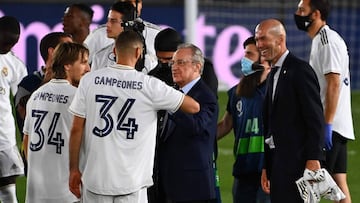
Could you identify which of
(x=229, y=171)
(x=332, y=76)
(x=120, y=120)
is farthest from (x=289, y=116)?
(x=229, y=171)

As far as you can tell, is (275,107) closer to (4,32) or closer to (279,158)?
(279,158)

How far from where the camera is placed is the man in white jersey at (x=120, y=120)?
7.46m

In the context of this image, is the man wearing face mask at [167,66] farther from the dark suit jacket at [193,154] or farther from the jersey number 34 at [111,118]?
the jersey number 34 at [111,118]

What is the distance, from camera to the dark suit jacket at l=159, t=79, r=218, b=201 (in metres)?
8.10

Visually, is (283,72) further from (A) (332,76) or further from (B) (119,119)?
(A) (332,76)

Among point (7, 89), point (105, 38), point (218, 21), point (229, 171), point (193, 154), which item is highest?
point (218, 21)

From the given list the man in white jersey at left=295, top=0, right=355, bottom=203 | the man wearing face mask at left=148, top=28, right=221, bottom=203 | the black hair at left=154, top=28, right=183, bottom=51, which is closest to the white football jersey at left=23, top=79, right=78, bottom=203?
the man wearing face mask at left=148, top=28, right=221, bottom=203

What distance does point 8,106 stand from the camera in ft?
32.5

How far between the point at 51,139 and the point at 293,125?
1.56m

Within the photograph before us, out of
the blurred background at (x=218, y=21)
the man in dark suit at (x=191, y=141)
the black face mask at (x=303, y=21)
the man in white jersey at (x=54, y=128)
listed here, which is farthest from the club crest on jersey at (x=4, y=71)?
the blurred background at (x=218, y=21)

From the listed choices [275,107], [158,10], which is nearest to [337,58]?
[275,107]

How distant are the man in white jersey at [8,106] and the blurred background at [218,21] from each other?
7.88 m

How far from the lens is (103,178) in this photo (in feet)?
24.6

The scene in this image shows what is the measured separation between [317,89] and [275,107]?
313 mm
